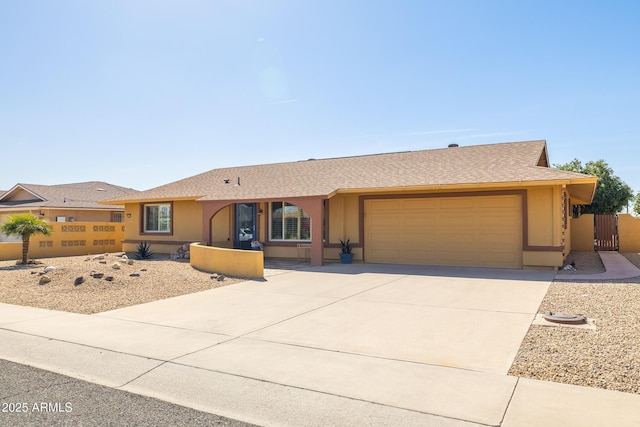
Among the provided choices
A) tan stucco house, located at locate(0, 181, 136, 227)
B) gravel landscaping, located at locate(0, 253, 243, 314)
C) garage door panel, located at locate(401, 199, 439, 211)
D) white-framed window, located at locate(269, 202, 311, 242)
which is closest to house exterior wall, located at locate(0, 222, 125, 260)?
tan stucco house, located at locate(0, 181, 136, 227)

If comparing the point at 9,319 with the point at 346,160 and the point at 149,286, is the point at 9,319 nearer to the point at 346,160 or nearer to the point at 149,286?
the point at 149,286

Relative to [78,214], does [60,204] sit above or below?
above

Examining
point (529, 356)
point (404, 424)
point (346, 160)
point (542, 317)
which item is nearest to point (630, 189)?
point (346, 160)

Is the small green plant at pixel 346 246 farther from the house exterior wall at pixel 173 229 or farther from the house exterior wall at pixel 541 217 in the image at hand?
the house exterior wall at pixel 173 229

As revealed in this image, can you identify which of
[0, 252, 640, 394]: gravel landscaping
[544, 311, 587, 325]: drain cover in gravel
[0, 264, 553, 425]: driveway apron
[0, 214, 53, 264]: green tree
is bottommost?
[0, 264, 553, 425]: driveway apron

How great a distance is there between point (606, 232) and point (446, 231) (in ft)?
40.6

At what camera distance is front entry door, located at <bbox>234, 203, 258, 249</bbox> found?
19.1m

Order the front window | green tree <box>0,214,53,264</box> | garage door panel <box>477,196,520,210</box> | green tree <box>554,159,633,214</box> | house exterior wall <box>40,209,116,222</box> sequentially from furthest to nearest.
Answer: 1. green tree <box>554,159,633,214</box>
2. house exterior wall <box>40,209,116,222</box>
3. the front window
4. green tree <box>0,214,53,264</box>
5. garage door panel <box>477,196,520,210</box>

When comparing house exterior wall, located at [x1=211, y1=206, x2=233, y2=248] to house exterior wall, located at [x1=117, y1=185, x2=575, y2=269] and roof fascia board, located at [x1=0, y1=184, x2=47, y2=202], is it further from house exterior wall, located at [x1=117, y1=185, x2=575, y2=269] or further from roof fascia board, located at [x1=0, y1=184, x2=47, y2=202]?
roof fascia board, located at [x1=0, y1=184, x2=47, y2=202]

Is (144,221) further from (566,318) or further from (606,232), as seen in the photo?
(606,232)

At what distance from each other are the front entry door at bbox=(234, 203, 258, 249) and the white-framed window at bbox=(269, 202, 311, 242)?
36.8 inches

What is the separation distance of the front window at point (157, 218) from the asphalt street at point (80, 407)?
16889 mm

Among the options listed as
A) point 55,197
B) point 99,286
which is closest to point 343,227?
point 99,286

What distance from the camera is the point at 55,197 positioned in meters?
28.2
